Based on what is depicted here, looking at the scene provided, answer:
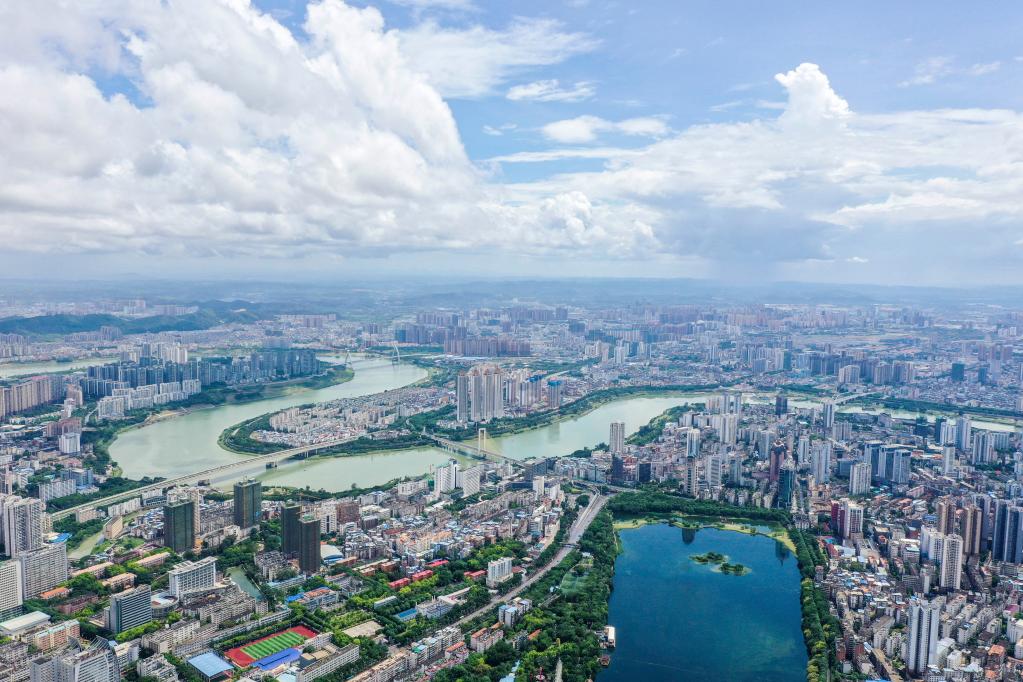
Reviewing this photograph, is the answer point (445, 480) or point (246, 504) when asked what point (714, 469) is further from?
point (246, 504)

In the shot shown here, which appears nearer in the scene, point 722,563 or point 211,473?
point 722,563

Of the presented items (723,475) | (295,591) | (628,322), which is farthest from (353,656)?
(628,322)

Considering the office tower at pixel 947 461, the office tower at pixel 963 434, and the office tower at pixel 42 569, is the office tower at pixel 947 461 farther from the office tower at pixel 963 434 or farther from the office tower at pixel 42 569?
the office tower at pixel 42 569

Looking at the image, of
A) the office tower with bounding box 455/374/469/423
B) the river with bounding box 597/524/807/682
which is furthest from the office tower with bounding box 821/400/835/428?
the office tower with bounding box 455/374/469/423

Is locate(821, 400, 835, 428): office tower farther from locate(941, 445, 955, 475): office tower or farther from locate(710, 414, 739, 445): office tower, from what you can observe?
locate(941, 445, 955, 475): office tower

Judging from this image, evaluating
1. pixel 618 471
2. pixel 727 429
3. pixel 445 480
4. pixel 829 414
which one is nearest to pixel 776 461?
pixel 727 429

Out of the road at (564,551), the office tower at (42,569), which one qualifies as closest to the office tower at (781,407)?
the road at (564,551)

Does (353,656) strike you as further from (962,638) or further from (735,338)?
(735,338)
